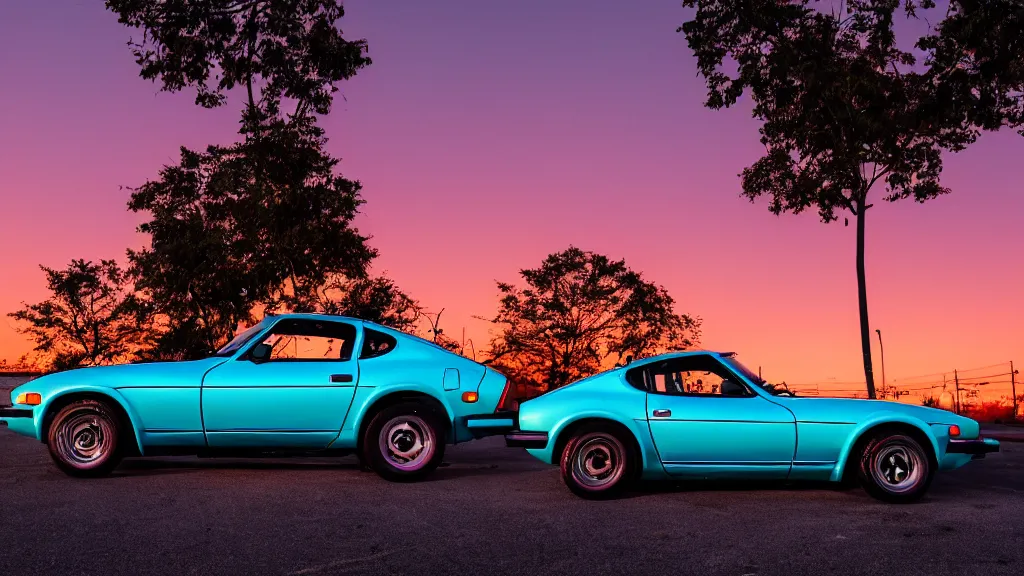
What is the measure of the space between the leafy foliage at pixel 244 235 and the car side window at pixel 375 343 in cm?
1922

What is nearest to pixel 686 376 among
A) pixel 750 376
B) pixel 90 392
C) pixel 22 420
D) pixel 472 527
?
pixel 750 376

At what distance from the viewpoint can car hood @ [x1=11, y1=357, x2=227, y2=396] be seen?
983 cm

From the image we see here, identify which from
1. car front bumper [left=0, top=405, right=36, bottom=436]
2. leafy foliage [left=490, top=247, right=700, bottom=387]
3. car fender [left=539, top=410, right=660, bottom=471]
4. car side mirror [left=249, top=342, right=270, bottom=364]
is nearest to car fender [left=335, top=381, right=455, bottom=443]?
car side mirror [left=249, top=342, right=270, bottom=364]

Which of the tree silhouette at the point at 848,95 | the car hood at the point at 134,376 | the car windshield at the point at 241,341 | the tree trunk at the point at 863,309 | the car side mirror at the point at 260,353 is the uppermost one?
the tree silhouette at the point at 848,95

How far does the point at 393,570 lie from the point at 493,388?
4.37 metres

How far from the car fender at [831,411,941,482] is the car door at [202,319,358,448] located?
4854 mm

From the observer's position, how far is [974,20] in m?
20.9

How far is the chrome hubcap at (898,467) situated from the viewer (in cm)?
871

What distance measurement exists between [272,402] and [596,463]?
3.43m

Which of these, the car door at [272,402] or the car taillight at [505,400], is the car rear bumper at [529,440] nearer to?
the car taillight at [505,400]

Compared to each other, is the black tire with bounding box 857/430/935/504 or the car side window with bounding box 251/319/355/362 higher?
the car side window with bounding box 251/319/355/362

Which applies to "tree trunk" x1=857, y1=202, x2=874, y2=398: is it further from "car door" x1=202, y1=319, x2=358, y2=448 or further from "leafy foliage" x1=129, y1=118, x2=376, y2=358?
"car door" x1=202, y1=319, x2=358, y2=448

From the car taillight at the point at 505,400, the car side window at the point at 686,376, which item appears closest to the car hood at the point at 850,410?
the car side window at the point at 686,376

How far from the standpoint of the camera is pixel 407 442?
9.92m
